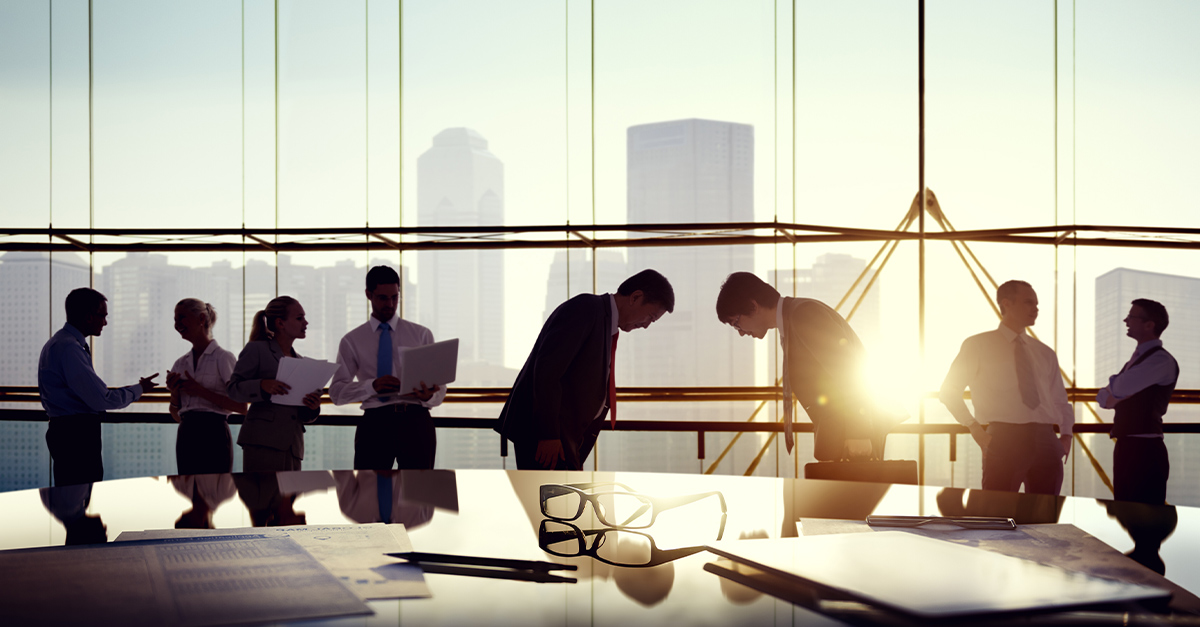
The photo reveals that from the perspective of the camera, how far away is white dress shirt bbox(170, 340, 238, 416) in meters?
3.47

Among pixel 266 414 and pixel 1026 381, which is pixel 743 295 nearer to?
pixel 1026 381

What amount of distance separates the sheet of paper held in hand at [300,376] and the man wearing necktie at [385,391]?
71 mm

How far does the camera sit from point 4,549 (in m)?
0.91

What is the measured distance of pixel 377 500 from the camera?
4.29 ft

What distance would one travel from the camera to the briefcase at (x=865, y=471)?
1.70 m

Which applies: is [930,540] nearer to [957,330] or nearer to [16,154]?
[957,330]

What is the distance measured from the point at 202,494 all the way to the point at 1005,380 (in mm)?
3206

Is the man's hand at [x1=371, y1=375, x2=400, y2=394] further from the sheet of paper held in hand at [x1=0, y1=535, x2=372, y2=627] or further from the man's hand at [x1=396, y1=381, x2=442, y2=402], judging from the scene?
the sheet of paper held in hand at [x1=0, y1=535, x2=372, y2=627]

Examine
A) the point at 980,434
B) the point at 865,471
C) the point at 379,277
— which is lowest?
the point at 980,434

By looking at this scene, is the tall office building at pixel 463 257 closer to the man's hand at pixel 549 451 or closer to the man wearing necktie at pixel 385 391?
the man wearing necktie at pixel 385 391

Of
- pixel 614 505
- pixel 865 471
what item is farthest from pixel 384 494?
pixel 865 471

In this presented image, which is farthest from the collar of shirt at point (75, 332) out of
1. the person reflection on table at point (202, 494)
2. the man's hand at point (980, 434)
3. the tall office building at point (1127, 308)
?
the tall office building at point (1127, 308)

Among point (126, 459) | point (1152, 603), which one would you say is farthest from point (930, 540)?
point (126, 459)

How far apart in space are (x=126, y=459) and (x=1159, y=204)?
392 inches
